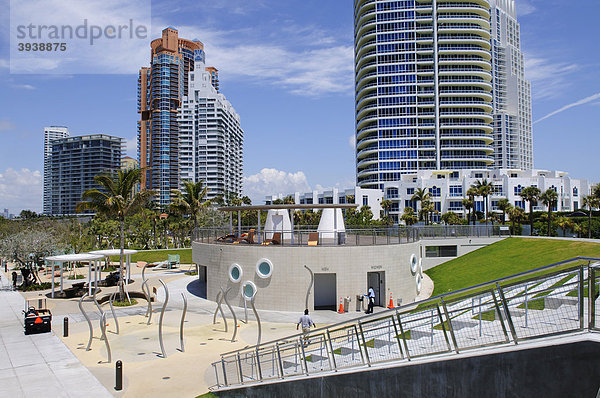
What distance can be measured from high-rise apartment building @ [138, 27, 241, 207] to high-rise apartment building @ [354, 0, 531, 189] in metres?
82.6

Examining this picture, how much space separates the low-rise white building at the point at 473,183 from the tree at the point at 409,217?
5.63 meters

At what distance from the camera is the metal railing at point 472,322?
756 cm

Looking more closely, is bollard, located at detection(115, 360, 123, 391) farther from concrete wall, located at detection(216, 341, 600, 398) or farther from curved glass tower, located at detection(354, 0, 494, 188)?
curved glass tower, located at detection(354, 0, 494, 188)

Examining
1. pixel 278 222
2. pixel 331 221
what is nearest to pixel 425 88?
pixel 331 221

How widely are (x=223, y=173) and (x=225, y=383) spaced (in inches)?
6702

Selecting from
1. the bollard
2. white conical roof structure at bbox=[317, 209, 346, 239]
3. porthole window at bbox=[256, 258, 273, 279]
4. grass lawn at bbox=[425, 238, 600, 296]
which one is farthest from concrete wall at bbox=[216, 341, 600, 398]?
grass lawn at bbox=[425, 238, 600, 296]

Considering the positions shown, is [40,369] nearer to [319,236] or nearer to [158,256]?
[319,236]

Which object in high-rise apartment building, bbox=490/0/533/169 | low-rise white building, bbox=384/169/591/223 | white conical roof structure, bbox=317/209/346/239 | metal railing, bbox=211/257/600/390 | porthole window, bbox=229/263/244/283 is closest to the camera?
metal railing, bbox=211/257/600/390

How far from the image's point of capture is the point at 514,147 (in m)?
177

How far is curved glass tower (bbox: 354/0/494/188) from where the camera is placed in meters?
111

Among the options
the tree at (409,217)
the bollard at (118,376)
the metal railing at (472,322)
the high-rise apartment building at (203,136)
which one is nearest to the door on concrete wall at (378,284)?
the metal railing at (472,322)

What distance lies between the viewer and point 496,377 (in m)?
8.08

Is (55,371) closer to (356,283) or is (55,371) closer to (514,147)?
(356,283)

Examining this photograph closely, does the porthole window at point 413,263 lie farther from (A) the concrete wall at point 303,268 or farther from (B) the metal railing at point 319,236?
(A) the concrete wall at point 303,268
